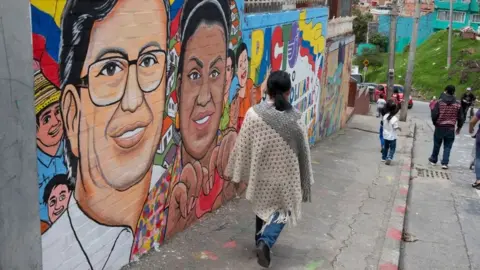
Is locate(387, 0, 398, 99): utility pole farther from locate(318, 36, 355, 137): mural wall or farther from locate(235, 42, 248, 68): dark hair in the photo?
locate(235, 42, 248, 68): dark hair

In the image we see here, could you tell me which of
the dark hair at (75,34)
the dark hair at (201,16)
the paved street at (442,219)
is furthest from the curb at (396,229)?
the dark hair at (75,34)

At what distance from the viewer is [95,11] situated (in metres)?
3.42

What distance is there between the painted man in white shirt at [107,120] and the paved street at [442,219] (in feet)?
10.4

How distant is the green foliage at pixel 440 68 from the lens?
120 feet

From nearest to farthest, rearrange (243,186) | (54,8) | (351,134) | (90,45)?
(54,8), (90,45), (243,186), (351,134)

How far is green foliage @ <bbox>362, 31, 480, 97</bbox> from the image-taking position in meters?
36.5

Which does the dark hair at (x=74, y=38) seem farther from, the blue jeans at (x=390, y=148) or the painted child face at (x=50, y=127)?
the blue jeans at (x=390, y=148)

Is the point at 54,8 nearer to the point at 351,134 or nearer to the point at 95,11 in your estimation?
the point at 95,11

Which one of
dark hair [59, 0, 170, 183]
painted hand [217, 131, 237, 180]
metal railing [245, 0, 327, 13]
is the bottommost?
painted hand [217, 131, 237, 180]

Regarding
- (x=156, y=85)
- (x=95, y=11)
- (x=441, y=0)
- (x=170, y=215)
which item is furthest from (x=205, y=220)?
(x=441, y=0)

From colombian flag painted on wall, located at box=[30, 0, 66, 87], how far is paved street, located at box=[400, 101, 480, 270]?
13.8ft

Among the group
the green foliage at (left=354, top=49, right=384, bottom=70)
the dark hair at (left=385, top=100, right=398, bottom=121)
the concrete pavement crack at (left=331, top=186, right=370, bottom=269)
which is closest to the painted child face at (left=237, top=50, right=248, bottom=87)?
the concrete pavement crack at (left=331, top=186, right=370, bottom=269)

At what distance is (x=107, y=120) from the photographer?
3.71m

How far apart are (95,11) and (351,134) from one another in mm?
11711
